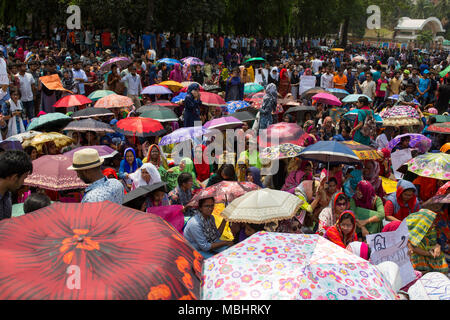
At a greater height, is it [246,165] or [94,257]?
[94,257]

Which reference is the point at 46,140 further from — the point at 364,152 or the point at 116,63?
the point at 116,63

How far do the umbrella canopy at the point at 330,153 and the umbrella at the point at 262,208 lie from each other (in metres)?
1.64

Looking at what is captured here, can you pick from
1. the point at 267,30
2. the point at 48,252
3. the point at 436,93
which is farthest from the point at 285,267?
the point at 267,30

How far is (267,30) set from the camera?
34.9m

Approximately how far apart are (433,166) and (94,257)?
5.41 metres

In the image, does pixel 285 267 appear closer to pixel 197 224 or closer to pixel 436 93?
pixel 197 224

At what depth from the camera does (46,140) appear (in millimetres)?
7328

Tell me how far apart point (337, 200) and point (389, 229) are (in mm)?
679

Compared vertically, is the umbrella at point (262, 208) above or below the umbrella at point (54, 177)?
below

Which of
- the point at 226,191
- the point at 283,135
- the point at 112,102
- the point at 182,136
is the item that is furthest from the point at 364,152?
the point at 112,102

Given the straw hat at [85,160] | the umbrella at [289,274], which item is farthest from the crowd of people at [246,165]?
the umbrella at [289,274]

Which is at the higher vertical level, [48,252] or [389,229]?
[48,252]

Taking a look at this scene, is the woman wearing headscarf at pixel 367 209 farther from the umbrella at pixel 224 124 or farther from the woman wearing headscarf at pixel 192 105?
the woman wearing headscarf at pixel 192 105

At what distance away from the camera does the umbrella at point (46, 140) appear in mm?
7223
